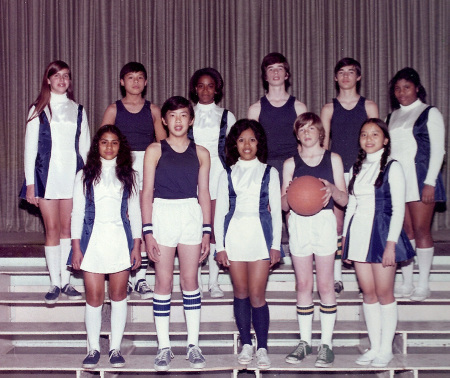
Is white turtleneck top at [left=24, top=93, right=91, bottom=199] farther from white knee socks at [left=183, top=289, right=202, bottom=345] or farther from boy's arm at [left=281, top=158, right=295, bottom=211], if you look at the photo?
boy's arm at [left=281, top=158, right=295, bottom=211]

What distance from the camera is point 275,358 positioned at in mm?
3643

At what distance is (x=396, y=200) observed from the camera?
3.36 meters

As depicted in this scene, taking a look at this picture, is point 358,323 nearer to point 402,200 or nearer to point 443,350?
point 443,350

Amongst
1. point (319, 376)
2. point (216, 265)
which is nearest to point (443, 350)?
point (319, 376)

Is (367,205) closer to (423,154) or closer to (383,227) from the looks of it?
(383,227)

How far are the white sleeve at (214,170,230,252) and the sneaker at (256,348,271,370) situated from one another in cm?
66

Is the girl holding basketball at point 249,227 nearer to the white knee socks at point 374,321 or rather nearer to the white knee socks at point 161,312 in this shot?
the white knee socks at point 161,312

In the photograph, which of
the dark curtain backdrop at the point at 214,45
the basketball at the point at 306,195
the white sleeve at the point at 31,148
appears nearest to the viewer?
the basketball at the point at 306,195

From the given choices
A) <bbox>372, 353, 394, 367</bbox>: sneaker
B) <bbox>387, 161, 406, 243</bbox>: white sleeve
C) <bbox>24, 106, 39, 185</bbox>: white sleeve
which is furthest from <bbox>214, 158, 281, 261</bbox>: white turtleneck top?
<bbox>24, 106, 39, 185</bbox>: white sleeve

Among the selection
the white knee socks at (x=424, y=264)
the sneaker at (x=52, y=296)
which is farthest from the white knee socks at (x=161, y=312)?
the white knee socks at (x=424, y=264)

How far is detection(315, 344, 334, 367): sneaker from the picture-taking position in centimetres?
345

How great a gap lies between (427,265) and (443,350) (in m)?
0.81

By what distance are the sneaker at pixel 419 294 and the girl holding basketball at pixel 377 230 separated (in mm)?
539

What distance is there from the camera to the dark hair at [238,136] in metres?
3.48
